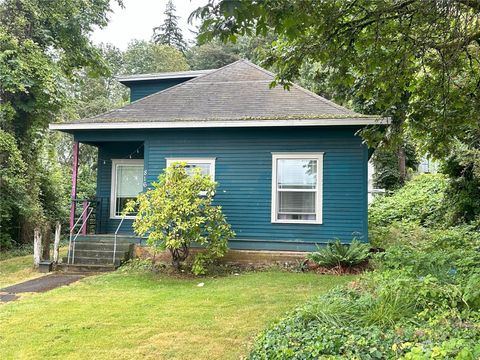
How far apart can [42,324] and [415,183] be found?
1701cm

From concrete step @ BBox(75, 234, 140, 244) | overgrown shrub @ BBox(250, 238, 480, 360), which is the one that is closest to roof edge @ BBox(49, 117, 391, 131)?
concrete step @ BBox(75, 234, 140, 244)

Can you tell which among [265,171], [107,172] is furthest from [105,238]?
[265,171]

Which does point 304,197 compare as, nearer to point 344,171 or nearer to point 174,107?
point 344,171

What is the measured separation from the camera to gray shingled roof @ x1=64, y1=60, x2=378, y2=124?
9.60 metres

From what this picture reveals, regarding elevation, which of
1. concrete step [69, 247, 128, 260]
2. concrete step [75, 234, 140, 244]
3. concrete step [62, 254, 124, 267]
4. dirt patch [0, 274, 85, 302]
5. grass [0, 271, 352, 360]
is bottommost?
dirt patch [0, 274, 85, 302]

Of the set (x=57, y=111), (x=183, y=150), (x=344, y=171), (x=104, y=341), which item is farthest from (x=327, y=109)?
(x=57, y=111)

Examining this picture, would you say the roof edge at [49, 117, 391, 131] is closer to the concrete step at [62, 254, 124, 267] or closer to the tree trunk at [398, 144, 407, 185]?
the concrete step at [62, 254, 124, 267]

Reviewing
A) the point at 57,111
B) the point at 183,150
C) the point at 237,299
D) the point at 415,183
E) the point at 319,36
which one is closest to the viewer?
the point at 319,36

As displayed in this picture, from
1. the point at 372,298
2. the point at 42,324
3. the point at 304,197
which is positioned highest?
the point at 304,197

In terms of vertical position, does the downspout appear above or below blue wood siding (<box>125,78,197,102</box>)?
below

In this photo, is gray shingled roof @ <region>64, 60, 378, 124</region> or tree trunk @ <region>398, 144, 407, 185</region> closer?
gray shingled roof @ <region>64, 60, 378, 124</region>

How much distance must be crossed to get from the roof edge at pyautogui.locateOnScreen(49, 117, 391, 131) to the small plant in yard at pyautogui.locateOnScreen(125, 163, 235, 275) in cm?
140

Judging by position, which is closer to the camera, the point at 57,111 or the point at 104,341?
the point at 104,341

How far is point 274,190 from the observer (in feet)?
31.2
